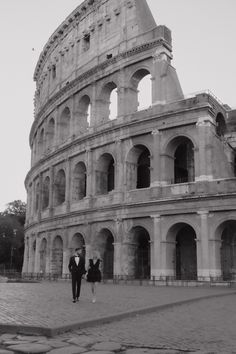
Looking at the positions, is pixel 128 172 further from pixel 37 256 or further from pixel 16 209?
pixel 16 209

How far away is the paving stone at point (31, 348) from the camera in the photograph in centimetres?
575

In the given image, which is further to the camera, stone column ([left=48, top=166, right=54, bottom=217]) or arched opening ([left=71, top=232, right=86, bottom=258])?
stone column ([left=48, top=166, right=54, bottom=217])

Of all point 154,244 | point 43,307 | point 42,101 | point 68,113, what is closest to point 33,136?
point 42,101

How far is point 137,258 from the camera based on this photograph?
2547cm

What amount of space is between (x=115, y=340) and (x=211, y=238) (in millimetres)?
15861

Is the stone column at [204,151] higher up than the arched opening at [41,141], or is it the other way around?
the arched opening at [41,141]

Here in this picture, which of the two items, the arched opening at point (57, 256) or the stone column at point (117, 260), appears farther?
the arched opening at point (57, 256)

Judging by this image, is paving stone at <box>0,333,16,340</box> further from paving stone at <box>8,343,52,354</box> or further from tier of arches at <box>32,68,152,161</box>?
tier of arches at <box>32,68,152,161</box>

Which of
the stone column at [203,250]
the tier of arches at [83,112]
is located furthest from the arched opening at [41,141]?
the stone column at [203,250]

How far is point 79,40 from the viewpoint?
32.8 m

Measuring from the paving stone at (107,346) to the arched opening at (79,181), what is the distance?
2341cm

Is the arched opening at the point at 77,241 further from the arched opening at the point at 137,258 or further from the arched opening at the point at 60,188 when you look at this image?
the arched opening at the point at 137,258

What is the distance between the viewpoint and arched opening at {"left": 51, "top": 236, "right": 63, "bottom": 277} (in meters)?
30.4

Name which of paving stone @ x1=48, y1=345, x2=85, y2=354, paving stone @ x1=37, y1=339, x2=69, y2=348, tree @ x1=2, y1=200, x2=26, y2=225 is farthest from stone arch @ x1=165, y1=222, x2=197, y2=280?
tree @ x1=2, y1=200, x2=26, y2=225
